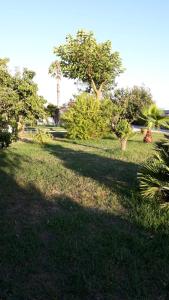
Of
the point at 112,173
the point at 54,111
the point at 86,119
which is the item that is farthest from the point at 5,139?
the point at 54,111

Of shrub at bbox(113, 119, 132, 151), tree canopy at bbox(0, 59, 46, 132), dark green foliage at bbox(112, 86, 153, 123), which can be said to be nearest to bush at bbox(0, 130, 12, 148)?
tree canopy at bbox(0, 59, 46, 132)

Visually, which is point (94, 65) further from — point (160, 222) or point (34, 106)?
point (160, 222)

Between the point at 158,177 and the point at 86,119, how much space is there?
84.2 ft

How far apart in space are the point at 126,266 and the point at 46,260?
1176 millimetres

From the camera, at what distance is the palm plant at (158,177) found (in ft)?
29.9

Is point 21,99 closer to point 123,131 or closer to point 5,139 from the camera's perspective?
point 5,139

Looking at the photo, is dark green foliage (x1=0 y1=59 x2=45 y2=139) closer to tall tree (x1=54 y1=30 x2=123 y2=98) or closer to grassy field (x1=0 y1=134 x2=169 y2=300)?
grassy field (x1=0 y1=134 x2=169 y2=300)

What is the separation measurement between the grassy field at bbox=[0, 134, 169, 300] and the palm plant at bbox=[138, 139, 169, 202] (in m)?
0.38

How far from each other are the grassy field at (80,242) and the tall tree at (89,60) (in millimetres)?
42494

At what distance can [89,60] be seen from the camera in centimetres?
5169

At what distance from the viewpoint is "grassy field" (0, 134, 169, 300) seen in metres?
4.93

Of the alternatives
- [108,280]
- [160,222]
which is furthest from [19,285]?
[160,222]

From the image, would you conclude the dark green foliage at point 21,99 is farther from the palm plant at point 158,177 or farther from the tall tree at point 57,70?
the tall tree at point 57,70

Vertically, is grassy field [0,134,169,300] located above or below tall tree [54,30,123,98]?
below
